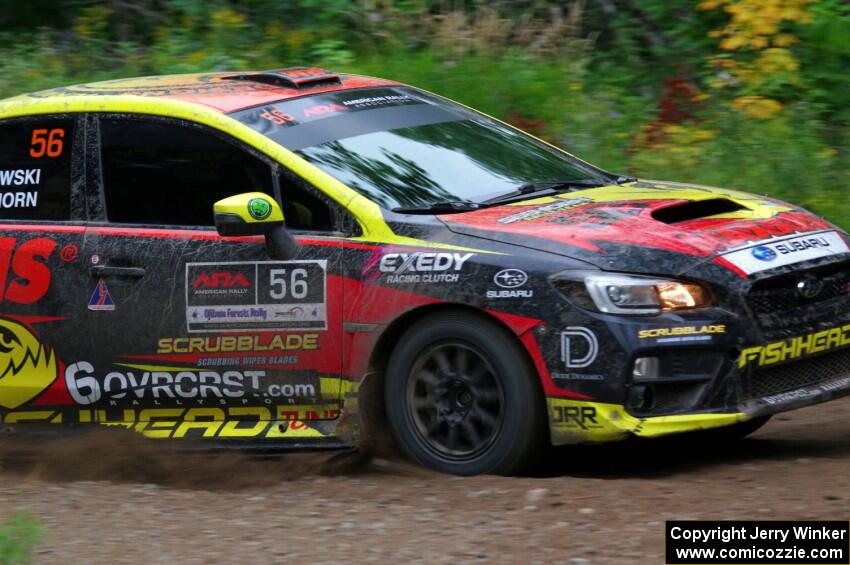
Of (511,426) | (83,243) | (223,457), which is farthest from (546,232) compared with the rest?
(83,243)

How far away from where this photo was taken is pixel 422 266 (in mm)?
5523

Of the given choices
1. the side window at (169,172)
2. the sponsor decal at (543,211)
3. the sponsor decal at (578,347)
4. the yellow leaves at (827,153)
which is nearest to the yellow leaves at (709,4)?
the yellow leaves at (827,153)

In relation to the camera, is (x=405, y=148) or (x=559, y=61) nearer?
(x=405, y=148)

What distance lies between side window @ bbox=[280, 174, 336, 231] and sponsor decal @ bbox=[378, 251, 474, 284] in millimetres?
339

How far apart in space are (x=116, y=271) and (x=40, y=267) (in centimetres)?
43

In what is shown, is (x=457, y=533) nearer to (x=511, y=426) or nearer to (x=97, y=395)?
(x=511, y=426)

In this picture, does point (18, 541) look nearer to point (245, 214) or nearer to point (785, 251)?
point (245, 214)

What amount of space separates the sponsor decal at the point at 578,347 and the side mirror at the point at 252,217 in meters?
1.24

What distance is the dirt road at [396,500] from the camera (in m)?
4.59

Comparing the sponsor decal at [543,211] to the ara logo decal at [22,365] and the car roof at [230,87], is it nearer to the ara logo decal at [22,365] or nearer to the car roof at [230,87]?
the car roof at [230,87]

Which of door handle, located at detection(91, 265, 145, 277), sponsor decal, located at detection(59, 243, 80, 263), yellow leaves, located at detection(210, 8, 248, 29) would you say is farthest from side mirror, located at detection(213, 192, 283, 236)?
yellow leaves, located at detection(210, 8, 248, 29)

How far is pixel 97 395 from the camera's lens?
20.6ft

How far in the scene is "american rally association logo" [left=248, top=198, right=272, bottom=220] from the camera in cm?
566

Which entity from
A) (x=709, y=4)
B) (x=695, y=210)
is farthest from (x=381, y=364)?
(x=709, y=4)
